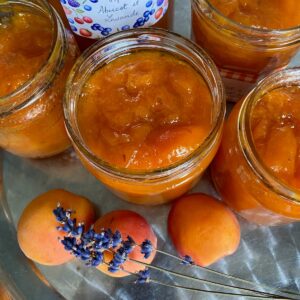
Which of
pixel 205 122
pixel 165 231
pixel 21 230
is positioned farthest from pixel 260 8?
pixel 21 230

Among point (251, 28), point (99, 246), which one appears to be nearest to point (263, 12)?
point (251, 28)

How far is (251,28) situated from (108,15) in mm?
279

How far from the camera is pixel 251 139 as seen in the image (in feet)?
2.66

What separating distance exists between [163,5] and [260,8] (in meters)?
0.20

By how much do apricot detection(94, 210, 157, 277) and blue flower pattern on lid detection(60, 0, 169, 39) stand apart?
39 cm

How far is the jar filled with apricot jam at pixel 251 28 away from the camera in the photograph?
2.91 ft

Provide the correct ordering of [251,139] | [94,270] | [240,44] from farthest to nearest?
[94,270] → [240,44] → [251,139]

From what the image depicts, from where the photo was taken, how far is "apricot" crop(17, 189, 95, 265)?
3.23ft

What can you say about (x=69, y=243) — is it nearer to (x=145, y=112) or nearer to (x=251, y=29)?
(x=145, y=112)

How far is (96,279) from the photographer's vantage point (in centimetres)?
109

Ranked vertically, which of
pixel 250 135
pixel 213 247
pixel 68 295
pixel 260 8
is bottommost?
pixel 68 295

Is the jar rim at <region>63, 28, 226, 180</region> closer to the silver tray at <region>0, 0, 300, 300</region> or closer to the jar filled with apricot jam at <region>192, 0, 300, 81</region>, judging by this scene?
the jar filled with apricot jam at <region>192, 0, 300, 81</region>

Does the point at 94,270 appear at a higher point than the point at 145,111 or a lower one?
lower

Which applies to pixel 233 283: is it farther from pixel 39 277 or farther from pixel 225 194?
pixel 39 277
